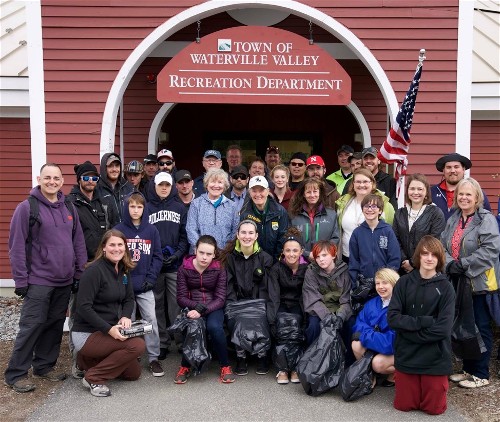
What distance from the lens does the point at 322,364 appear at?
15.7 ft

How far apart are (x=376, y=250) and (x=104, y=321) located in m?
2.48

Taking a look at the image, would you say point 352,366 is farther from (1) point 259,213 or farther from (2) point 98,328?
(2) point 98,328

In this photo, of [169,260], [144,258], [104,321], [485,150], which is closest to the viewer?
[104,321]

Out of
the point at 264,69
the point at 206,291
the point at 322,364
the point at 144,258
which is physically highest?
the point at 264,69

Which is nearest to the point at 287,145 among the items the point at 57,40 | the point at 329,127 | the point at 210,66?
the point at 329,127

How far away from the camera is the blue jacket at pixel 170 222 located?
573cm

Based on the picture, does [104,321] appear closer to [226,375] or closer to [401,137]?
[226,375]

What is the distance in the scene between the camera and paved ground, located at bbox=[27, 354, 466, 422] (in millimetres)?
4446

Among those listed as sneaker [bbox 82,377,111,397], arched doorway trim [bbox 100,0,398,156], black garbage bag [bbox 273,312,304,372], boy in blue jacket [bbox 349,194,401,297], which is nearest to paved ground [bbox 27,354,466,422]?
sneaker [bbox 82,377,111,397]

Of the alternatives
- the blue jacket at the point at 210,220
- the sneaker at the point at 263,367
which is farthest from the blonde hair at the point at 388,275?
the blue jacket at the point at 210,220

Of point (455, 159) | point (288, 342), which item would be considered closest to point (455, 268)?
point (455, 159)

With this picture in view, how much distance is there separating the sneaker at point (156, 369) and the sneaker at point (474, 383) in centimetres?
271

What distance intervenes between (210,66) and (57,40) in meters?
1.84

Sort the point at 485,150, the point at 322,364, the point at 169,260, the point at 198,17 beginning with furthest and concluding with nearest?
the point at 485,150
the point at 198,17
the point at 169,260
the point at 322,364
